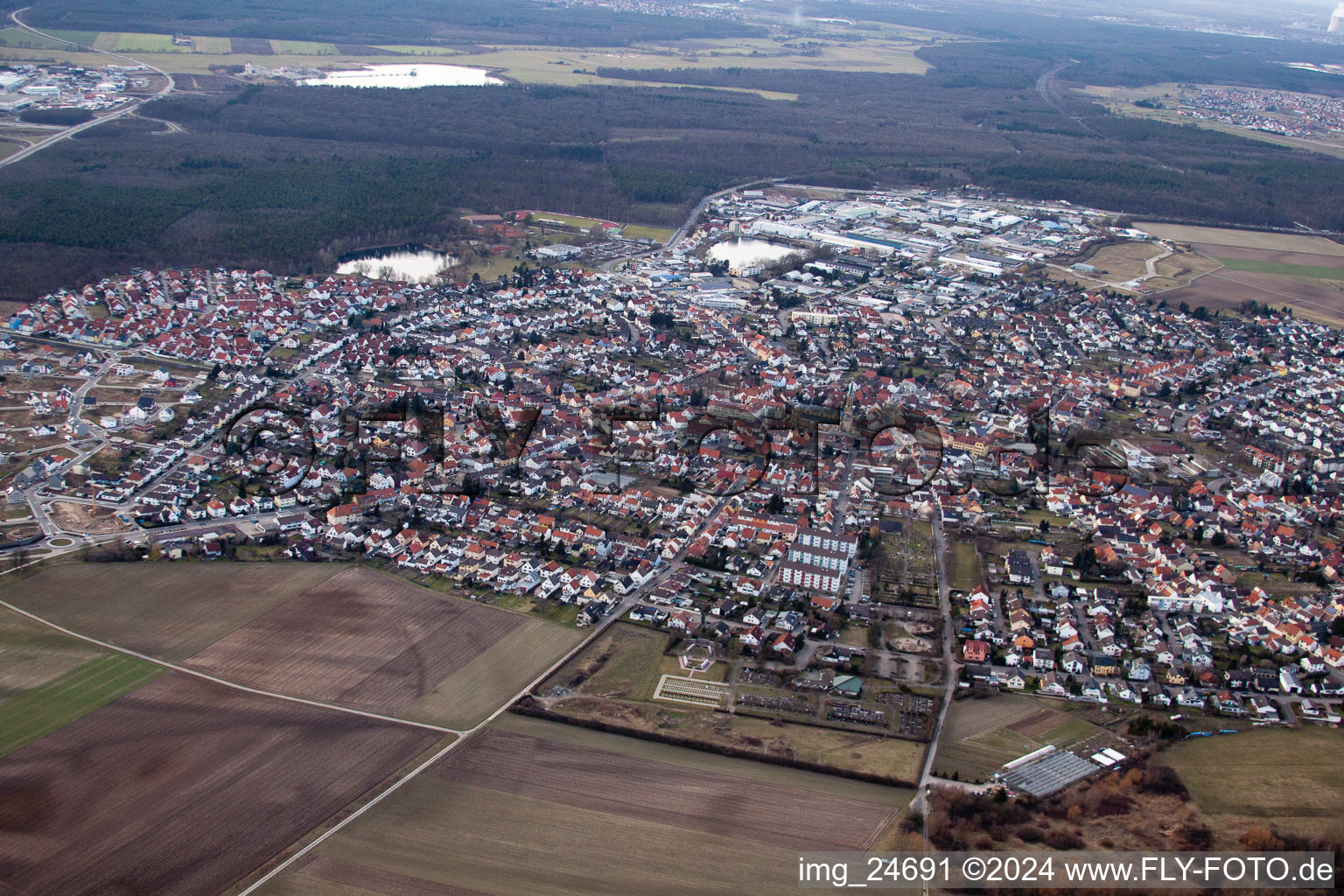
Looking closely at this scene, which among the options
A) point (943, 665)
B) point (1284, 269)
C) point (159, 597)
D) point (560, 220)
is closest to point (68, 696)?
point (159, 597)

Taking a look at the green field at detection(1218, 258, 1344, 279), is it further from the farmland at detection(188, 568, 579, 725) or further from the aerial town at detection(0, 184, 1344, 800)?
the farmland at detection(188, 568, 579, 725)

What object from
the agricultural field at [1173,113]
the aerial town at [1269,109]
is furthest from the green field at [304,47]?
the aerial town at [1269,109]

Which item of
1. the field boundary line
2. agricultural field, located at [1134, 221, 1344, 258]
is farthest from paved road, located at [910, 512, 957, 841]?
agricultural field, located at [1134, 221, 1344, 258]

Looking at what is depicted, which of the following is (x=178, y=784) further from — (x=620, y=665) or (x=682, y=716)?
(x=682, y=716)

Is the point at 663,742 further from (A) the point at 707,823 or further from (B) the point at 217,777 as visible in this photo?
A: (B) the point at 217,777

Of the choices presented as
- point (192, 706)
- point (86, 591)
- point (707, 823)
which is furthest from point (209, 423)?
point (707, 823)
